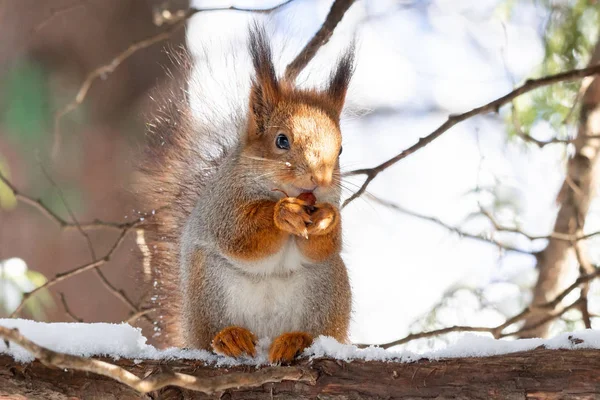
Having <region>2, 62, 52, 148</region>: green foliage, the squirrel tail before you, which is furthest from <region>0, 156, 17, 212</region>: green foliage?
the squirrel tail

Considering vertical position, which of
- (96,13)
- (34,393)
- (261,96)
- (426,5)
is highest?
(426,5)

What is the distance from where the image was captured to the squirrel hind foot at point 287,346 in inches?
65.4

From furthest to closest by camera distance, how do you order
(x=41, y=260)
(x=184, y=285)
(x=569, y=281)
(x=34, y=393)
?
(x=41, y=260)
(x=569, y=281)
(x=184, y=285)
(x=34, y=393)

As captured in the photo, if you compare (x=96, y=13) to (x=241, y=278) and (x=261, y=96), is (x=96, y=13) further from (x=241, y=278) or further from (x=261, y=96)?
(x=241, y=278)

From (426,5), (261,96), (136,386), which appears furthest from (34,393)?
(426,5)

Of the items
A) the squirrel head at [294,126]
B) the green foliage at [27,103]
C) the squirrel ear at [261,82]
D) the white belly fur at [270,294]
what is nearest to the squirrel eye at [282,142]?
the squirrel head at [294,126]

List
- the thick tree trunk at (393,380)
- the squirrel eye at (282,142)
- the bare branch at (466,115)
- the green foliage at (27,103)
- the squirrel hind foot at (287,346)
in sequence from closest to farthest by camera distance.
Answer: the thick tree trunk at (393,380)
the squirrel hind foot at (287,346)
the squirrel eye at (282,142)
the bare branch at (466,115)
the green foliage at (27,103)

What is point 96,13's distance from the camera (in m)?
3.50

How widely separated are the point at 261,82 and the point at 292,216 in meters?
0.55

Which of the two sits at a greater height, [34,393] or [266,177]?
[266,177]

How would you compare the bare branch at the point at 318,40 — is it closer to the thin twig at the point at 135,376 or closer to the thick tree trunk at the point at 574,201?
the thick tree trunk at the point at 574,201

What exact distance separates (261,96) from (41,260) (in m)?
1.87

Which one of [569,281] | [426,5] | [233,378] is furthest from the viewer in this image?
[426,5]

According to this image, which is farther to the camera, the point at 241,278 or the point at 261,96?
the point at 261,96
